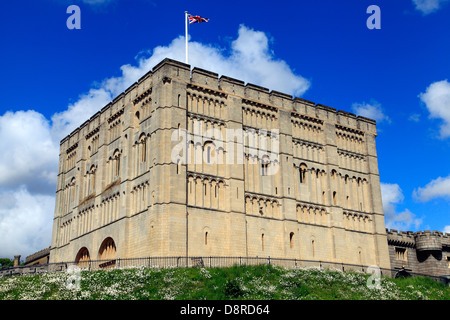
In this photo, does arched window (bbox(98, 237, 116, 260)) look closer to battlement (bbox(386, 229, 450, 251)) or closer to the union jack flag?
the union jack flag

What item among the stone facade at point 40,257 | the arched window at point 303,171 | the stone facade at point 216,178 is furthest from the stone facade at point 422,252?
the stone facade at point 40,257

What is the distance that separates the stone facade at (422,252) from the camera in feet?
186

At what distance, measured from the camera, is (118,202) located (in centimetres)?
4641

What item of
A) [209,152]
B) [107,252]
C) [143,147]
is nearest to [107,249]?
[107,252]

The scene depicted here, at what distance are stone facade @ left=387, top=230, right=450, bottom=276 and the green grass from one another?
1716cm

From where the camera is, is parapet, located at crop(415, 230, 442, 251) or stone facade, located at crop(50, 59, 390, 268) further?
parapet, located at crop(415, 230, 442, 251)

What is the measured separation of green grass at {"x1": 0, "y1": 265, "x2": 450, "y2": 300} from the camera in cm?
3022

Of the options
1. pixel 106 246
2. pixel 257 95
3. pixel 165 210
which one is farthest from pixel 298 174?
pixel 106 246

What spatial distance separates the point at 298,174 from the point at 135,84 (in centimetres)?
1616

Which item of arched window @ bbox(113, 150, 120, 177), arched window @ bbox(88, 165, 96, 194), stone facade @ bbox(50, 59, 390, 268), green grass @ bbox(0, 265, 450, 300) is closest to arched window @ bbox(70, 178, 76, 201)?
stone facade @ bbox(50, 59, 390, 268)

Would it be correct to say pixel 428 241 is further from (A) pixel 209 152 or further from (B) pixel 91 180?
(B) pixel 91 180

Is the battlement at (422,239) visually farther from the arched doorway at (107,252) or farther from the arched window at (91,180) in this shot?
the arched window at (91,180)
